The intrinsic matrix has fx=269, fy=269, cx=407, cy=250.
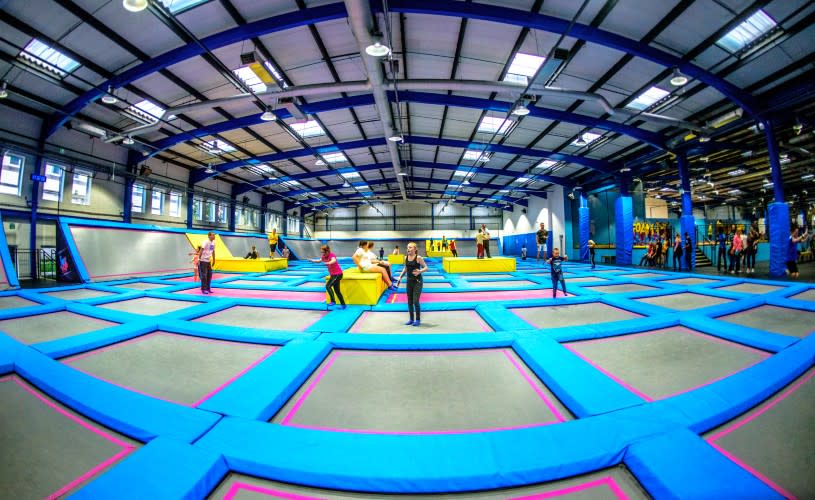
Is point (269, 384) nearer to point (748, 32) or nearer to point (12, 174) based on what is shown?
point (748, 32)

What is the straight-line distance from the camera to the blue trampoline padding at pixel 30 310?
15.3 feet

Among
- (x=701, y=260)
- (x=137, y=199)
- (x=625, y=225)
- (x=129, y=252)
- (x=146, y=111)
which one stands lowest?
(x=701, y=260)

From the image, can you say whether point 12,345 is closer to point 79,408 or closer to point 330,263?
point 79,408

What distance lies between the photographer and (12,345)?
3.22 metres

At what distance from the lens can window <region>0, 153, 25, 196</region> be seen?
9547 millimetres

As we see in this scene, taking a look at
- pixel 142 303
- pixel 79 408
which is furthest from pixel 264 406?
pixel 142 303

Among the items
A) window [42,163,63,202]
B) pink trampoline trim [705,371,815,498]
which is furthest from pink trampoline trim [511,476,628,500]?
window [42,163,63,202]

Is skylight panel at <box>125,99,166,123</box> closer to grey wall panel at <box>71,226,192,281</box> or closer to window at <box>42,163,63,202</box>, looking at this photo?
grey wall panel at <box>71,226,192,281</box>

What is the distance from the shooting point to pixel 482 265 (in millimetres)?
11219

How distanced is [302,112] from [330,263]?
6.99m

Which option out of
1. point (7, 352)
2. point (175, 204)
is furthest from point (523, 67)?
point (175, 204)

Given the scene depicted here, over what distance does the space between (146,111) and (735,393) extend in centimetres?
1501

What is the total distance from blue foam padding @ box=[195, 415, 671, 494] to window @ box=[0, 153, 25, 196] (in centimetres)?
1550

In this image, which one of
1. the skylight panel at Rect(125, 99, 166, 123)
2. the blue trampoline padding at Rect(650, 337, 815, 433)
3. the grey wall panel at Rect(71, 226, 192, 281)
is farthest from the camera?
the skylight panel at Rect(125, 99, 166, 123)
